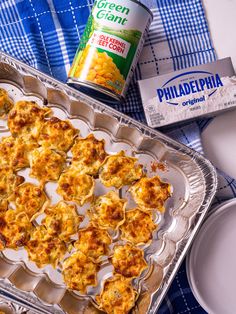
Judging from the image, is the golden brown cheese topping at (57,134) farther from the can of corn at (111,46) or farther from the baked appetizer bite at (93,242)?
the baked appetizer bite at (93,242)

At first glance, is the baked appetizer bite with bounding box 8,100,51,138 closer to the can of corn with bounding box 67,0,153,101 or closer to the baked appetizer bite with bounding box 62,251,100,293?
the can of corn with bounding box 67,0,153,101

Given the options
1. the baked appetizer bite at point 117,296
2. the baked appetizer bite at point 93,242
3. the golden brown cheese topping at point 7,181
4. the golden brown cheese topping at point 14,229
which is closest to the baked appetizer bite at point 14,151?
the golden brown cheese topping at point 7,181

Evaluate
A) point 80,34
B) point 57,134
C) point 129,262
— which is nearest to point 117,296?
point 129,262

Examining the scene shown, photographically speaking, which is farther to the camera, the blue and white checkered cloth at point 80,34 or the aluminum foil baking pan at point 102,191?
the blue and white checkered cloth at point 80,34

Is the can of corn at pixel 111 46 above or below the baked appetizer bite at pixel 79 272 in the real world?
above

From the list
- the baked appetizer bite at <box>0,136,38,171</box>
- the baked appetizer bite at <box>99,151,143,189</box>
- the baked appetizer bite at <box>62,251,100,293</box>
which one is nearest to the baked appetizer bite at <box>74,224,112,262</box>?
the baked appetizer bite at <box>62,251,100,293</box>

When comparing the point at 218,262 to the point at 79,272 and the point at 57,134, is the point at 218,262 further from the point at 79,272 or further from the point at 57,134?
the point at 57,134
